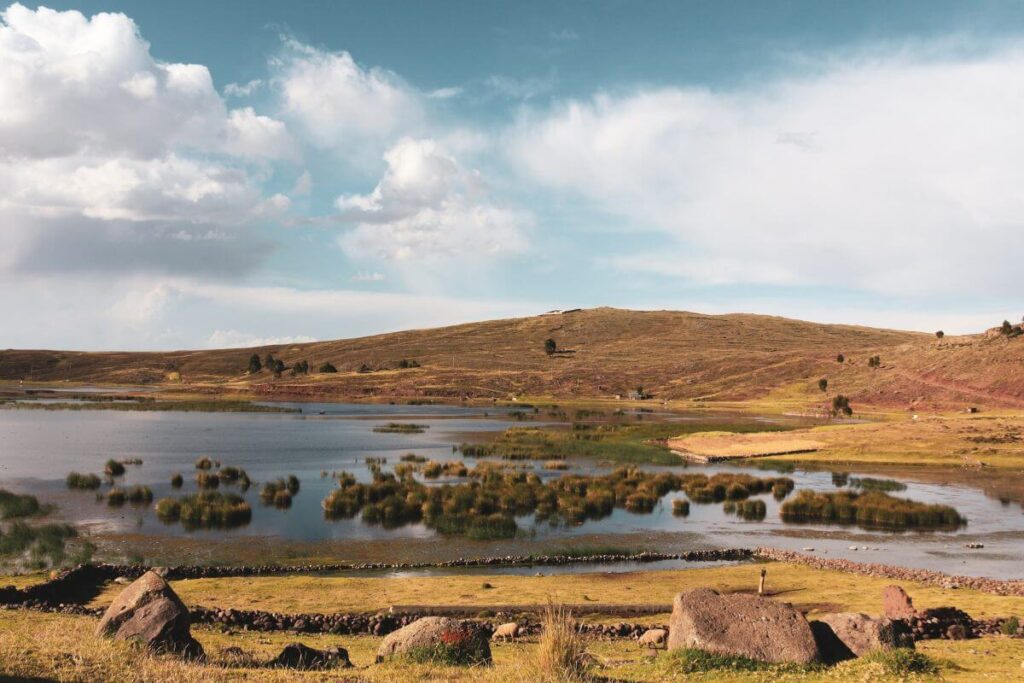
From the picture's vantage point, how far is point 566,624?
12.5m

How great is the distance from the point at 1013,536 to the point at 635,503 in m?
18.8

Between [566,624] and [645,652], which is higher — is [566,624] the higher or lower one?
the higher one

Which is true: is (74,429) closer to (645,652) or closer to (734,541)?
(734,541)

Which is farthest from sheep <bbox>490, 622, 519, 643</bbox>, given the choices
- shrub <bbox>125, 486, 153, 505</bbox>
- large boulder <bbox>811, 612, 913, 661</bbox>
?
shrub <bbox>125, 486, 153, 505</bbox>

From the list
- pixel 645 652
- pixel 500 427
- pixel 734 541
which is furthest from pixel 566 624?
pixel 500 427

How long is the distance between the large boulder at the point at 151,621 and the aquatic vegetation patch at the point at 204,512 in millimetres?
21704

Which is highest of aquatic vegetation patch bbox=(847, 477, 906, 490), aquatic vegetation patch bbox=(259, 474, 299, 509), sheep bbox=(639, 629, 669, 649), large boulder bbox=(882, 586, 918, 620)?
large boulder bbox=(882, 586, 918, 620)

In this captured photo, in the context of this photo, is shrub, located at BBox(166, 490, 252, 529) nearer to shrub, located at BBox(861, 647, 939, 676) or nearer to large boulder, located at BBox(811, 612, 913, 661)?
large boulder, located at BBox(811, 612, 913, 661)

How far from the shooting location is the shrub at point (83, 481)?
143ft

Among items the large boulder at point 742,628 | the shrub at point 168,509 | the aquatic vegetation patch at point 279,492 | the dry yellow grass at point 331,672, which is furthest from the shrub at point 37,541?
the large boulder at point 742,628

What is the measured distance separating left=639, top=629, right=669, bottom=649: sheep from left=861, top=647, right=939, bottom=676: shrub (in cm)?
587

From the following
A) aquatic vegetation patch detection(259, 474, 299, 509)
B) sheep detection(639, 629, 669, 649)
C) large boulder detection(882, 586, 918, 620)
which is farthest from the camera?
aquatic vegetation patch detection(259, 474, 299, 509)

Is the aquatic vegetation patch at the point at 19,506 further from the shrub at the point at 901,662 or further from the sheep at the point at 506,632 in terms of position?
the shrub at the point at 901,662

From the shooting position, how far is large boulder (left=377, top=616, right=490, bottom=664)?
13297 mm
